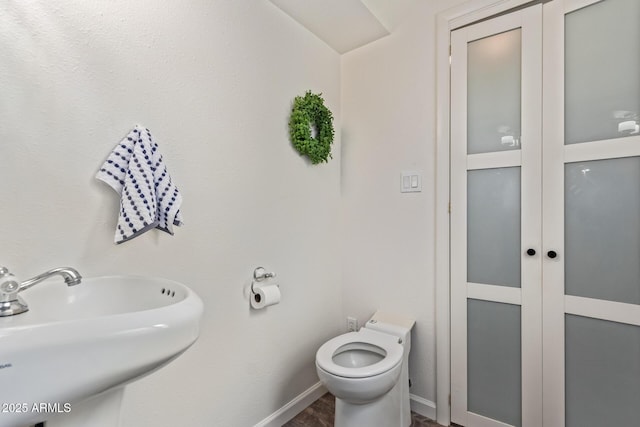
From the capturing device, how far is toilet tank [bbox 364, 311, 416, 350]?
1658mm

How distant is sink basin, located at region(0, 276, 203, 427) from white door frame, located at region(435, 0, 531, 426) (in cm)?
136

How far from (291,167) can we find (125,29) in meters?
0.91

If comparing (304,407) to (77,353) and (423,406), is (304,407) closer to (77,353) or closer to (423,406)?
(423,406)

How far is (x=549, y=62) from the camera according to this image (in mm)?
1437

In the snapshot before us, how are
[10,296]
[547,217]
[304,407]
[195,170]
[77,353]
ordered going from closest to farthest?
[77,353]
[10,296]
[195,170]
[547,217]
[304,407]

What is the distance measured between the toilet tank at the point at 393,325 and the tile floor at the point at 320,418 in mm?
410

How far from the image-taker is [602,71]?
4.37 feet

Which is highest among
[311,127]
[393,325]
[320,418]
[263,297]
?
[311,127]

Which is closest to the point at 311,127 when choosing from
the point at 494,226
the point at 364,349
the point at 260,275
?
the point at 260,275

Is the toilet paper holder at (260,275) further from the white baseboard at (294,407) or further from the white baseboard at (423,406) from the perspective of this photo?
the white baseboard at (423,406)

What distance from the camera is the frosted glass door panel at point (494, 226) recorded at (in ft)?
5.03

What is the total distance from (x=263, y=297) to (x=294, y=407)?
0.75 meters

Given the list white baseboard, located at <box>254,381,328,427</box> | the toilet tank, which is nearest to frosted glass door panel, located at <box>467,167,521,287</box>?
the toilet tank

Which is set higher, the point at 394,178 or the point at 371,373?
the point at 394,178
